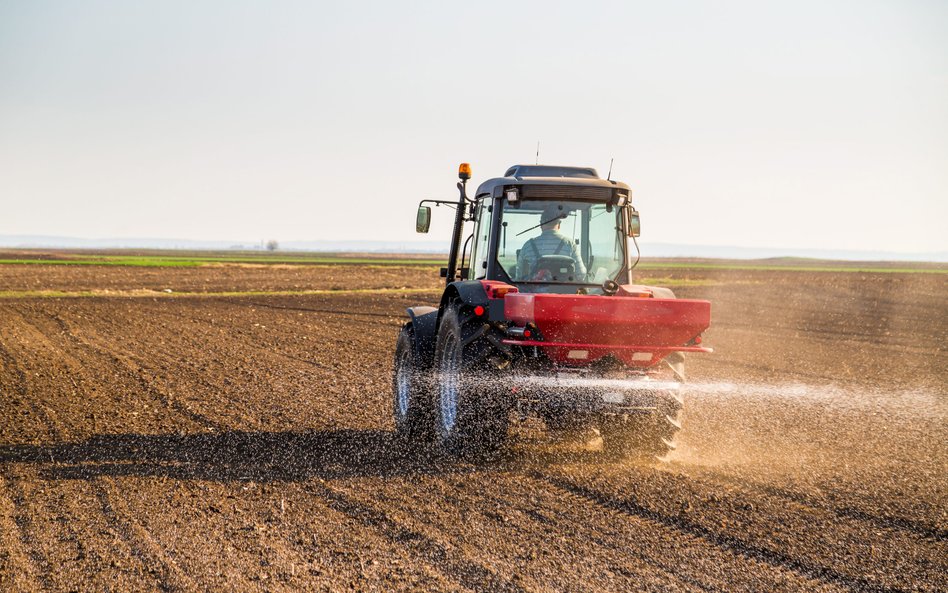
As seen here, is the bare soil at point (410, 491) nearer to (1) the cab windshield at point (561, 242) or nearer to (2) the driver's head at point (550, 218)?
(1) the cab windshield at point (561, 242)

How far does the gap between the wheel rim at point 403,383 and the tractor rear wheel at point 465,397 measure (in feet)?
3.23

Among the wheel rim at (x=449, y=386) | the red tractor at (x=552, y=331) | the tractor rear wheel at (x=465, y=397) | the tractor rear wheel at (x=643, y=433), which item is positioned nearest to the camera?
the red tractor at (x=552, y=331)

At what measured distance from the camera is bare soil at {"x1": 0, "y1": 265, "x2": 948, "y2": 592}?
4.78 meters

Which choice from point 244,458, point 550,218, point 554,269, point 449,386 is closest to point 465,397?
point 449,386

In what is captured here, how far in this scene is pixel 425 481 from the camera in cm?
658

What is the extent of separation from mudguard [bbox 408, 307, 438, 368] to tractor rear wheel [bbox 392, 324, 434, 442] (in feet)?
0.20

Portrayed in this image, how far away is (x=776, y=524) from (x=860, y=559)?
68 cm

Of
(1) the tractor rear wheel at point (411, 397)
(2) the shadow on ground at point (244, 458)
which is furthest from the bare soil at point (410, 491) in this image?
(1) the tractor rear wheel at point (411, 397)

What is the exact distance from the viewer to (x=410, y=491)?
Result: 6297 mm

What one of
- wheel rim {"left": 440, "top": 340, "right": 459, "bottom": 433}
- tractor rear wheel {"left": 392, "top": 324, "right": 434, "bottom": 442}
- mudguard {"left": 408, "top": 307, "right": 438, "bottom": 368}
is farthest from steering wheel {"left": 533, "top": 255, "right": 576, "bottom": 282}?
tractor rear wheel {"left": 392, "top": 324, "right": 434, "bottom": 442}

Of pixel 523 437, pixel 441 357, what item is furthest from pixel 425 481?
pixel 523 437

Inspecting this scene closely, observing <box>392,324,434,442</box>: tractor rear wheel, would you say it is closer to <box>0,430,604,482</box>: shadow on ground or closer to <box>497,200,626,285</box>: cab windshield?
<box>0,430,604,482</box>: shadow on ground

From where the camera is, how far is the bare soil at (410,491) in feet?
15.7

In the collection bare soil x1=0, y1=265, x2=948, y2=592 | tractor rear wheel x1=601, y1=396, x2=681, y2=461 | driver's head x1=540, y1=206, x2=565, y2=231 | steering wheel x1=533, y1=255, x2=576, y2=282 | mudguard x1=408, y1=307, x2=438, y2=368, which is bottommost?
bare soil x1=0, y1=265, x2=948, y2=592
